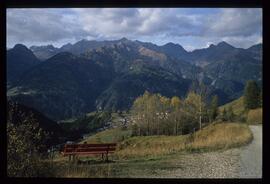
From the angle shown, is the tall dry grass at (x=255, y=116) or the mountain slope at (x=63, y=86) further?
the mountain slope at (x=63, y=86)

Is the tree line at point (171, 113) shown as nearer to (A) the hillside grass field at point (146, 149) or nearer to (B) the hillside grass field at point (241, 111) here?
(A) the hillside grass field at point (146, 149)

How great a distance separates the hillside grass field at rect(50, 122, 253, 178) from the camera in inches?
339

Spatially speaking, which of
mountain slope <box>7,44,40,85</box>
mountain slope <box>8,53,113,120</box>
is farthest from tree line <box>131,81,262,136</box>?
mountain slope <box>7,44,40,85</box>

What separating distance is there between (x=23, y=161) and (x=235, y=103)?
13.1 feet

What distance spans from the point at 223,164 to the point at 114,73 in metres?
2.61

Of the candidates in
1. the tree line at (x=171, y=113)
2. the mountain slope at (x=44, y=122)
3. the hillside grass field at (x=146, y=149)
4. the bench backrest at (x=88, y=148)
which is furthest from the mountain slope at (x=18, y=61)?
the tree line at (x=171, y=113)

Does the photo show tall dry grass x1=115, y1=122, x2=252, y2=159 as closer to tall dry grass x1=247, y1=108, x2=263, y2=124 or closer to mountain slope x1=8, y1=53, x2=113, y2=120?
tall dry grass x1=247, y1=108, x2=263, y2=124

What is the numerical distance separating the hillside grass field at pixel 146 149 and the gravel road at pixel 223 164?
0.11m

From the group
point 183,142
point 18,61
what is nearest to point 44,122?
point 18,61

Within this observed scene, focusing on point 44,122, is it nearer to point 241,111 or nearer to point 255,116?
point 241,111

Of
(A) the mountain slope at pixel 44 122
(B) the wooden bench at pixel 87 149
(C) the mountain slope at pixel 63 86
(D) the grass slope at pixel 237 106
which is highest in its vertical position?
(C) the mountain slope at pixel 63 86

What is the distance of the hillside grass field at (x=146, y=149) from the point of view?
28.2ft

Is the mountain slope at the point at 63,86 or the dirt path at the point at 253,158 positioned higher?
the mountain slope at the point at 63,86

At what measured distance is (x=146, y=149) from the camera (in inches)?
342
